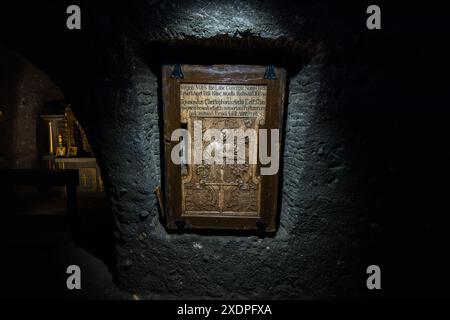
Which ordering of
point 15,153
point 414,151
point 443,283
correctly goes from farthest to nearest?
point 15,153 → point 443,283 → point 414,151

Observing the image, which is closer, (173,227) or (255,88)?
(255,88)

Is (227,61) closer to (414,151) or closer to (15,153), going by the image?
(414,151)

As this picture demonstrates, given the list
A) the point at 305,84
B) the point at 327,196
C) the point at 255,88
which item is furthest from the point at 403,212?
the point at 255,88

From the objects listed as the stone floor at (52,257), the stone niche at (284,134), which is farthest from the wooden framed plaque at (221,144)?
the stone floor at (52,257)

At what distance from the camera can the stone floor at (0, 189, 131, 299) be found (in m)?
1.90

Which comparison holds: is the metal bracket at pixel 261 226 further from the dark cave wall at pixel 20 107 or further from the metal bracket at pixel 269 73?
the dark cave wall at pixel 20 107

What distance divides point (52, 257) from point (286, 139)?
8.81 ft

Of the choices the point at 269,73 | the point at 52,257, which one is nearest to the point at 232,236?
the point at 269,73

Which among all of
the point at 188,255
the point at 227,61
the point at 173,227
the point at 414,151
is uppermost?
the point at 227,61

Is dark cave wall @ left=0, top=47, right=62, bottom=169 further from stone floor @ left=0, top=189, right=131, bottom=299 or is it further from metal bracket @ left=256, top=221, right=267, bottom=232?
metal bracket @ left=256, top=221, right=267, bottom=232

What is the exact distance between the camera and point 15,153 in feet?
16.2

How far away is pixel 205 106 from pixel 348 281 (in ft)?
5.83

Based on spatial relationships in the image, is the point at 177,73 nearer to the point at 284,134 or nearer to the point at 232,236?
the point at 284,134

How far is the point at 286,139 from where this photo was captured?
1790 millimetres
